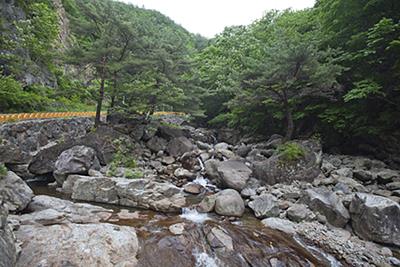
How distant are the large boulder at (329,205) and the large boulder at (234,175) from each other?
2266 millimetres

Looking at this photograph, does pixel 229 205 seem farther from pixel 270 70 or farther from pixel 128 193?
pixel 270 70

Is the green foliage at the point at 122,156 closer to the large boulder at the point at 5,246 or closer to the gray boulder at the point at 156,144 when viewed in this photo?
the gray boulder at the point at 156,144

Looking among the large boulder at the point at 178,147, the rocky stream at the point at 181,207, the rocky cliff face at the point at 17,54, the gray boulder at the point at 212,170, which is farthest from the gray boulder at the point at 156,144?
the rocky cliff face at the point at 17,54

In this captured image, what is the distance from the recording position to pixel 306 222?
654 centimetres

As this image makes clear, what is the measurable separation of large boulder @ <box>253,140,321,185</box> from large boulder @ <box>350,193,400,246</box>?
8.68 ft

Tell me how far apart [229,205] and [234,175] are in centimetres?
202

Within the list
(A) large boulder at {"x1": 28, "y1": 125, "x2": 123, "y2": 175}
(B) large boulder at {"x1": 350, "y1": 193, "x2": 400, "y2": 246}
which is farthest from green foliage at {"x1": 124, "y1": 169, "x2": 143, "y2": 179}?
(B) large boulder at {"x1": 350, "y1": 193, "x2": 400, "y2": 246}

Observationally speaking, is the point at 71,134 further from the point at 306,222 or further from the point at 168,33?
the point at 306,222

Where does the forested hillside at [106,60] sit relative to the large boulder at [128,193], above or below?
above

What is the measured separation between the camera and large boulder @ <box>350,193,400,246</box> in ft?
18.7

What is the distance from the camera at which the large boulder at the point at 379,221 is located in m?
5.71

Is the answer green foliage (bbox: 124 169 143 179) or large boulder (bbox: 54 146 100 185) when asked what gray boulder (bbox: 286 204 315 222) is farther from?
large boulder (bbox: 54 146 100 185)

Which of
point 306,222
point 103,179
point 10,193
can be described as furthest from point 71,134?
point 306,222

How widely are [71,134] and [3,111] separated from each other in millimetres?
2832
